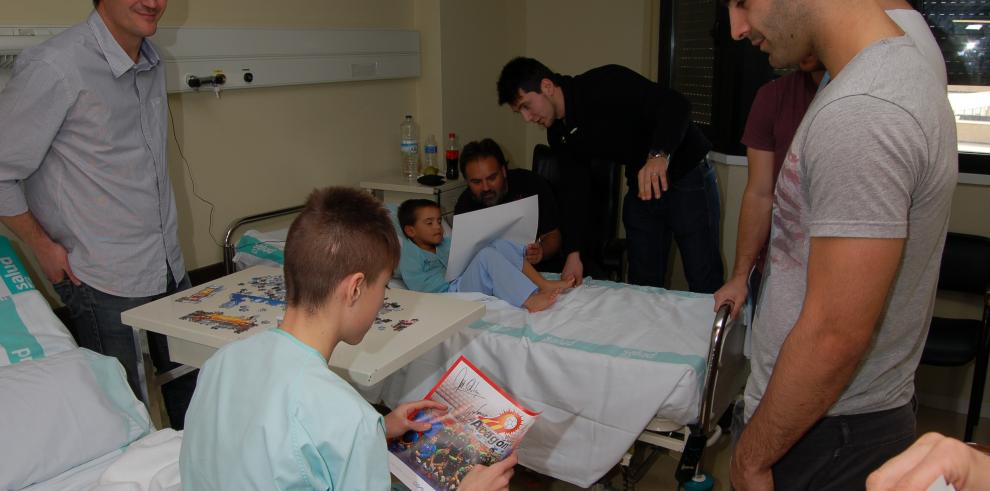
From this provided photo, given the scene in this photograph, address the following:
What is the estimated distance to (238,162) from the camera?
3.22 metres

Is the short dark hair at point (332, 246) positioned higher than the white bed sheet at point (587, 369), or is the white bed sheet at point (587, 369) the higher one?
the short dark hair at point (332, 246)

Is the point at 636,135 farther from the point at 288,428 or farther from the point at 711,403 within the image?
the point at 288,428

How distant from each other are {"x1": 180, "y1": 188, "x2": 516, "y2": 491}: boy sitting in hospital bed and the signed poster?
68mm

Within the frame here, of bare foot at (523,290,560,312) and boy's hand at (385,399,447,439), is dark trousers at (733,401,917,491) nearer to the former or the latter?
boy's hand at (385,399,447,439)

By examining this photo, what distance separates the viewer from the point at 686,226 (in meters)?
3.12

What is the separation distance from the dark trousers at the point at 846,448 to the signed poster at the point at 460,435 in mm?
528

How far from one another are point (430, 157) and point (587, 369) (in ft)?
6.70

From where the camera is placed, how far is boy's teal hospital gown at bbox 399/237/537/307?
9.50 ft

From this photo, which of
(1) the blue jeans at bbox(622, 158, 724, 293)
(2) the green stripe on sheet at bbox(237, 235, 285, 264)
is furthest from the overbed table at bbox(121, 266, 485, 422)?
(1) the blue jeans at bbox(622, 158, 724, 293)

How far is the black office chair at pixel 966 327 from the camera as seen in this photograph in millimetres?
2883

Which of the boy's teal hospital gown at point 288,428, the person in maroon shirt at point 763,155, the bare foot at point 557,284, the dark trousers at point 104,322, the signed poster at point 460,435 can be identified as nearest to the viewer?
the boy's teal hospital gown at point 288,428

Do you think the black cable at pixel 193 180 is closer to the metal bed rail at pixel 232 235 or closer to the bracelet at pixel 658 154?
the metal bed rail at pixel 232 235

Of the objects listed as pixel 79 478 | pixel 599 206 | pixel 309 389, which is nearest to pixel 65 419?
pixel 79 478

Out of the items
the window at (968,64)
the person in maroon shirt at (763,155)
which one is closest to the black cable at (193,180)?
the person in maroon shirt at (763,155)
